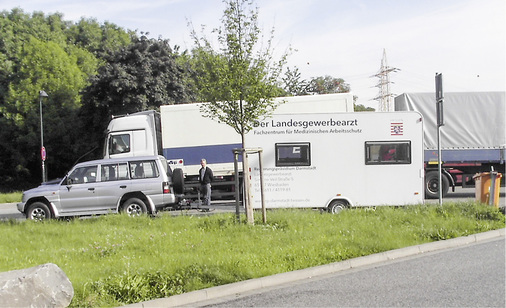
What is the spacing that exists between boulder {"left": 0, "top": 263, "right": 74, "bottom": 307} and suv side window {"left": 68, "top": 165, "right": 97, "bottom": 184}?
9129 mm

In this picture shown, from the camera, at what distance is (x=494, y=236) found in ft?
33.7

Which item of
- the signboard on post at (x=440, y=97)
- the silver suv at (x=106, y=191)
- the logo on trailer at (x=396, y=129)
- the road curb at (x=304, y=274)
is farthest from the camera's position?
the silver suv at (x=106, y=191)

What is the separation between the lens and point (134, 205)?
14609mm

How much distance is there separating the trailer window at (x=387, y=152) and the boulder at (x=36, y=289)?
983cm

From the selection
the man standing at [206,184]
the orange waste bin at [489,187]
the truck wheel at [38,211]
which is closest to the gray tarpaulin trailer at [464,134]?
the orange waste bin at [489,187]

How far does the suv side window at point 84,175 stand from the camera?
15.0 meters

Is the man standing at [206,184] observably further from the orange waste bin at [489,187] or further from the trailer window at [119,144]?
the orange waste bin at [489,187]

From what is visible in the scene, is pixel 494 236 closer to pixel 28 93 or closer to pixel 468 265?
pixel 468 265

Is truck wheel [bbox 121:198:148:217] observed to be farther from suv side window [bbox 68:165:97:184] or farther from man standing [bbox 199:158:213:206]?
man standing [bbox 199:158:213:206]

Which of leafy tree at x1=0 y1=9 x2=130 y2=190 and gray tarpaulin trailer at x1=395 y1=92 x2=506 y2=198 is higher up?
leafy tree at x1=0 y1=9 x2=130 y2=190

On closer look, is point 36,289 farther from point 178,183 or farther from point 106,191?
point 178,183

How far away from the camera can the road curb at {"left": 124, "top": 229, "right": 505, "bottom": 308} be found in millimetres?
6359

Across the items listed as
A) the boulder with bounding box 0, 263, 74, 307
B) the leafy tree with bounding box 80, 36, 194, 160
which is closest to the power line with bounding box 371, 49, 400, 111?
the leafy tree with bounding box 80, 36, 194, 160

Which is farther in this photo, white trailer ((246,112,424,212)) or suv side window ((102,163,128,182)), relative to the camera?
suv side window ((102,163,128,182))
